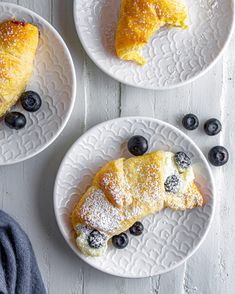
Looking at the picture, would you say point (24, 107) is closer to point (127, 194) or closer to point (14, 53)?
point (14, 53)

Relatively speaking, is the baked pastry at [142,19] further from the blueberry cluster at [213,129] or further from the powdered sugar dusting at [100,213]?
the powdered sugar dusting at [100,213]

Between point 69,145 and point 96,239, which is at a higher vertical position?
point 69,145

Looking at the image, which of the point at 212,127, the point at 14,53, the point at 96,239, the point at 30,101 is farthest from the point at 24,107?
the point at 212,127

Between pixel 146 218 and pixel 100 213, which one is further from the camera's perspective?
pixel 146 218

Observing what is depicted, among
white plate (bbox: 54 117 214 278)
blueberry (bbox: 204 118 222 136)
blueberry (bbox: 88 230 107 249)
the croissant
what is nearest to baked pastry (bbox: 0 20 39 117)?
white plate (bbox: 54 117 214 278)

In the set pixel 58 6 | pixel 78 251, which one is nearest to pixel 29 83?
pixel 58 6

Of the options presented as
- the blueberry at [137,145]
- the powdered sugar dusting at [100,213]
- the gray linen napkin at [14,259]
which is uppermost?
the blueberry at [137,145]

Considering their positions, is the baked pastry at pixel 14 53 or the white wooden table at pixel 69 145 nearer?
the baked pastry at pixel 14 53

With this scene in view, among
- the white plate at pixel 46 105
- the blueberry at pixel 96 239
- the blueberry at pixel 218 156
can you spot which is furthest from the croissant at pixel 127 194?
the white plate at pixel 46 105
